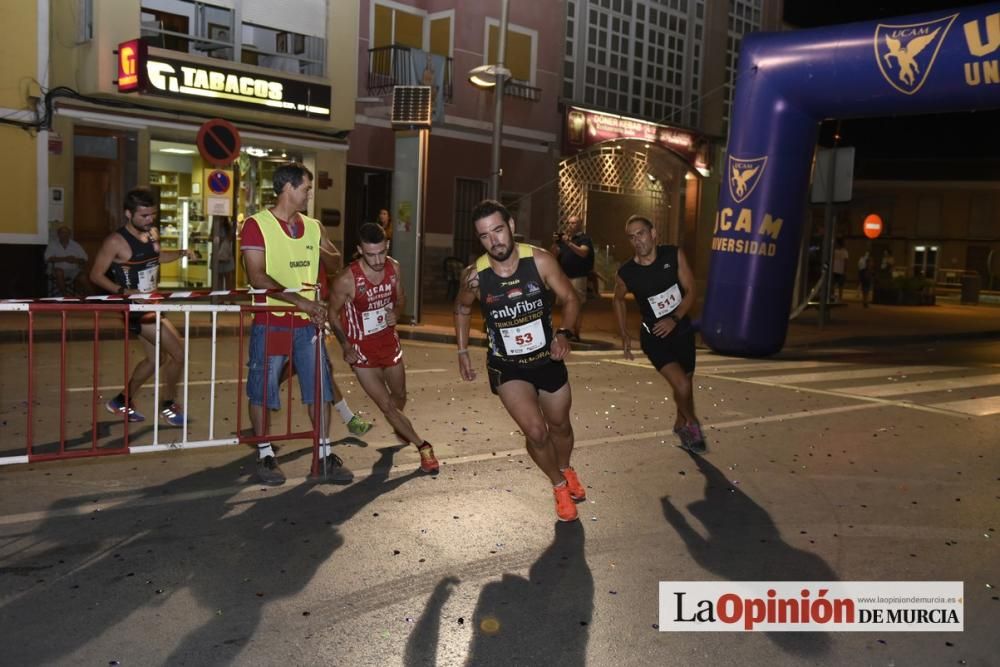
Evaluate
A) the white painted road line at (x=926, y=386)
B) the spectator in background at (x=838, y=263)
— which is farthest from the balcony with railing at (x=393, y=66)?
the white painted road line at (x=926, y=386)

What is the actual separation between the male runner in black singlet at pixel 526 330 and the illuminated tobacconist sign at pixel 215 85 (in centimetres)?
1330

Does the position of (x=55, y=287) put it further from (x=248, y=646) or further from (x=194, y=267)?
(x=248, y=646)

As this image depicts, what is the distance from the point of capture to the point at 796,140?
1324 cm

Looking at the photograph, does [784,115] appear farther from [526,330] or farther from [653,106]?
[653,106]

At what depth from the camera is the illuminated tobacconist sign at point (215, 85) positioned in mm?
16984

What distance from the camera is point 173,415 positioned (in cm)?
789

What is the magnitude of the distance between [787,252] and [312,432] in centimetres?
878

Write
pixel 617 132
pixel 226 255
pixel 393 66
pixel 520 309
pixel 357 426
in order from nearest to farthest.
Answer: pixel 520 309 → pixel 357 426 → pixel 226 255 → pixel 393 66 → pixel 617 132

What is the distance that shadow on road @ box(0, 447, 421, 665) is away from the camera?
3.89 meters

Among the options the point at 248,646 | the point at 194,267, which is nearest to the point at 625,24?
the point at 194,267

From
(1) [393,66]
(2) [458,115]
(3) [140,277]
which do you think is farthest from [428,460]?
(2) [458,115]

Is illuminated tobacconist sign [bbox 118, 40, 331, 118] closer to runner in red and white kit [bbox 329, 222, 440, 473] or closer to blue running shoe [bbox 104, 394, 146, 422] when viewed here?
blue running shoe [bbox 104, 394, 146, 422]

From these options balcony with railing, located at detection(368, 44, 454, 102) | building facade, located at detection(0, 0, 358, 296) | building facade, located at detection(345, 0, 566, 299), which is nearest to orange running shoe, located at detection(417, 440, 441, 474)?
building facade, located at detection(0, 0, 358, 296)

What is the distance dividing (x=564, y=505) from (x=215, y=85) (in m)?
14.9
